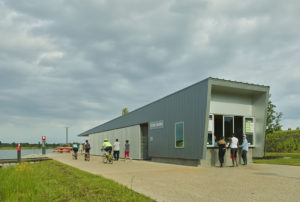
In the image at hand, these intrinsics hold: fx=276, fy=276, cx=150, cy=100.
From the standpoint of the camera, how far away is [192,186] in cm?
784

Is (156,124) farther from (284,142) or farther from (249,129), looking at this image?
(284,142)

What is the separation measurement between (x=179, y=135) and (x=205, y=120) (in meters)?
3.07

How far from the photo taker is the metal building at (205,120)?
1445 centimetres

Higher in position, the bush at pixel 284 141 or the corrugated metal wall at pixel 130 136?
the corrugated metal wall at pixel 130 136

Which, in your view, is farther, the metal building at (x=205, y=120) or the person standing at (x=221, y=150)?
the metal building at (x=205, y=120)

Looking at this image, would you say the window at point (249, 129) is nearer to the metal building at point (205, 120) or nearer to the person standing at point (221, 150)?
the metal building at point (205, 120)

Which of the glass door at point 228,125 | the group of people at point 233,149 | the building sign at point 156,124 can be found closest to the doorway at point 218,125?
the glass door at point 228,125

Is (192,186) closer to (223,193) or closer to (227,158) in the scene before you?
(223,193)

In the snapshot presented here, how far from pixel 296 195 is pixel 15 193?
7044mm

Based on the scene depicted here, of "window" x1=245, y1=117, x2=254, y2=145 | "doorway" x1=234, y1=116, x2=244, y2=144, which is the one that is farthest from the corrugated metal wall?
"window" x1=245, y1=117, x2=254, y2=145

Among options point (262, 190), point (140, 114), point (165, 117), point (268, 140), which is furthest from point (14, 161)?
point (268, 140)

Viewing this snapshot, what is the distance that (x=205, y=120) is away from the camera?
1402 cm

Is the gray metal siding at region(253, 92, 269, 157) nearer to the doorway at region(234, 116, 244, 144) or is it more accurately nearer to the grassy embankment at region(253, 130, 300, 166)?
the doorway at region(234, 116, 244, 144)

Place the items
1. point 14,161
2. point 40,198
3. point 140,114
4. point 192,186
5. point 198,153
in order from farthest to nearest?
point 140,114 < point 14,161 < point 198,153 < point 192,186 < point 40,198
